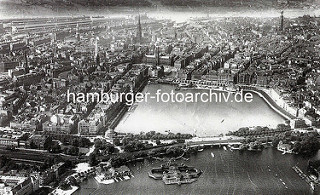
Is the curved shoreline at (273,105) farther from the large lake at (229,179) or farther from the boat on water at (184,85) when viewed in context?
the large lake at (229,179)

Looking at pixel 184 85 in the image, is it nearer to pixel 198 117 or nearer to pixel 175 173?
pixel 198 117

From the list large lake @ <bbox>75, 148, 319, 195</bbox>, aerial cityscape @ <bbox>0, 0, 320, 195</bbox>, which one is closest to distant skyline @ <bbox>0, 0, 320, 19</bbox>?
aerial cityscape @ <bbox>0, 0, 320, 195</bbox>

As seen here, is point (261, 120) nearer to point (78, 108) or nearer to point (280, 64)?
point (78, 108)

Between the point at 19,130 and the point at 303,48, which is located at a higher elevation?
the point at 303,48

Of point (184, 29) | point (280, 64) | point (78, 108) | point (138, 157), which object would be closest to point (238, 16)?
point (280, 64)

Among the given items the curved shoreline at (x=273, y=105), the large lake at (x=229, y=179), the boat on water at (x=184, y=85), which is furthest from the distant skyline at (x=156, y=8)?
the large lake at (x=229, y=179)

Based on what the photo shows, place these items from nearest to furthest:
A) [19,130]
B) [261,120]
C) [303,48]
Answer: [19,130]
[261,120]
[303,48]
